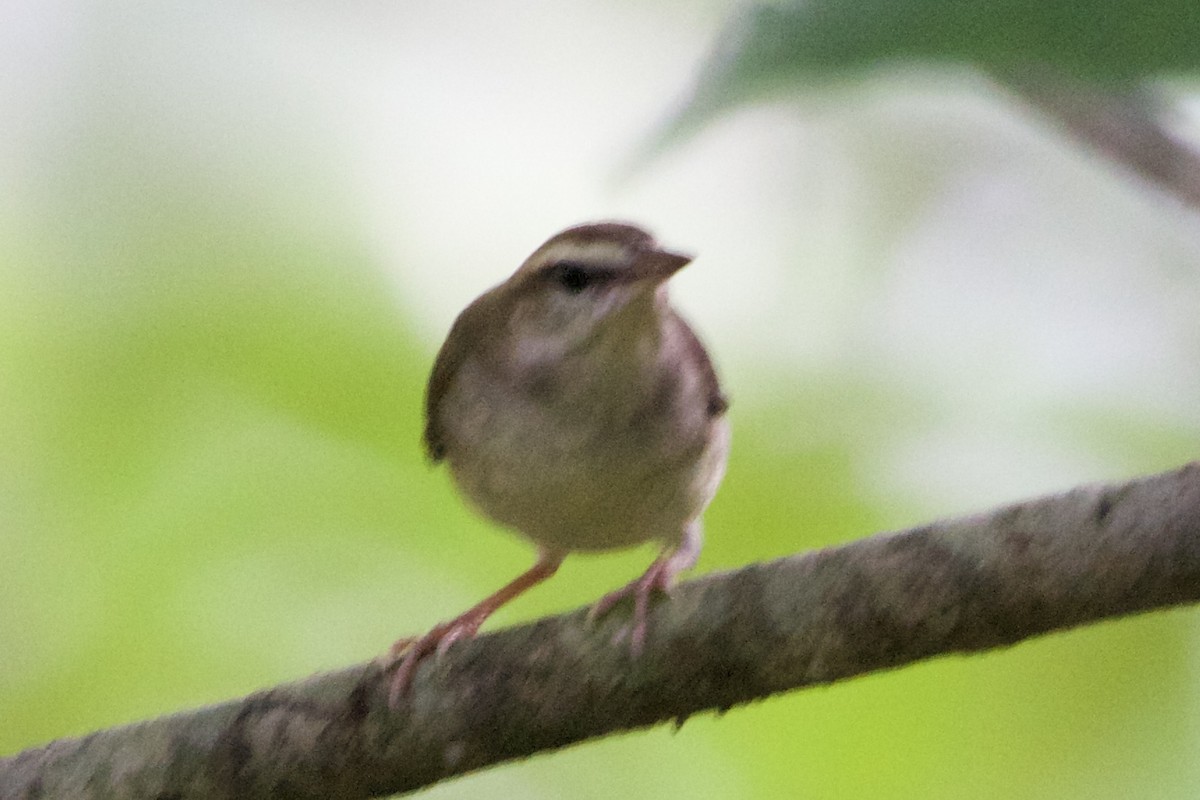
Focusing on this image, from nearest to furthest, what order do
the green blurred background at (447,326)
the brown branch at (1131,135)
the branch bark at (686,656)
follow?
the brown branch at (1131,135), the branch bark at (686,656), the green blurred background at (447,326)

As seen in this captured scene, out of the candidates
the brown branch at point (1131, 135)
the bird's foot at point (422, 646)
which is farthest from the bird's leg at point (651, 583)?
the brown branch at point (1131, 135)

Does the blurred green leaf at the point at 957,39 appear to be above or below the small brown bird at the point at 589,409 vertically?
above

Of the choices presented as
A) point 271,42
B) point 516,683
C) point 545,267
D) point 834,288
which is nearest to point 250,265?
point 271,42

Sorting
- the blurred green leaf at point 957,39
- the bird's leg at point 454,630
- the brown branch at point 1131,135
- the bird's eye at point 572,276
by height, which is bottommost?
the bird's leg at point 454,630

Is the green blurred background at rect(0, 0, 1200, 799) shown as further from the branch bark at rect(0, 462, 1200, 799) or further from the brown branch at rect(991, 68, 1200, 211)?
the brown branch at rect(991, 68, 1200, 211)

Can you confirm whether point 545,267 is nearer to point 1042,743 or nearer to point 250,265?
point 250,265

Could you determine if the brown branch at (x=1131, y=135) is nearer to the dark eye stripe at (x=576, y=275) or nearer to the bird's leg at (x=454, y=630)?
the dark eye stripe at (x=576, y=275)

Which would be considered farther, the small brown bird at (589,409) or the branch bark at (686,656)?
the small brown bird at (589,409)

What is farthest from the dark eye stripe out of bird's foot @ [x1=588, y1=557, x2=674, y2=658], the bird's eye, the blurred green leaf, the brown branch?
the blurred green leaf
